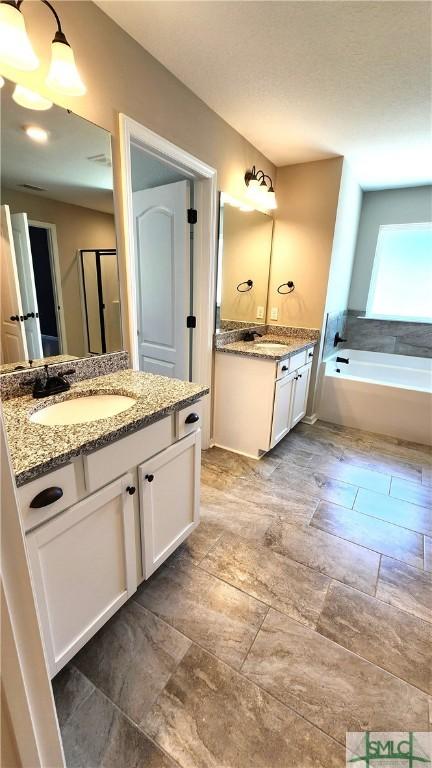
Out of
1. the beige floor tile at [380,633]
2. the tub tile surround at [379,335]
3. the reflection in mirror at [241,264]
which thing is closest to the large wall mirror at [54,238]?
the reflection in mirror at [241,264]

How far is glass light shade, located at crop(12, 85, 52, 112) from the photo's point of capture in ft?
3.72

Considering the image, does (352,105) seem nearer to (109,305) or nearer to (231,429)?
(109,305)

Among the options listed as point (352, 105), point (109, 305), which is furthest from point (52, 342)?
point (352, 105)

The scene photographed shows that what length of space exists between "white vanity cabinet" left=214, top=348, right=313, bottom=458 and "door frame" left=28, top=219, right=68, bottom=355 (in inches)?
51.7

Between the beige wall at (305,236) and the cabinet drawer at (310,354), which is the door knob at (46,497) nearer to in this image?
the cabinet drawer at (310,354)

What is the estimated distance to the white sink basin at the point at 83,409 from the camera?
49.8 inches

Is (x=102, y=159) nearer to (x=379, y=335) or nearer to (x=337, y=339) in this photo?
(x=337, y=339)

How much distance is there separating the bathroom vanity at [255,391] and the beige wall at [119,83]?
4.39 ft

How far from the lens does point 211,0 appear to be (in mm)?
1272

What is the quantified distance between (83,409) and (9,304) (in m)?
0.49

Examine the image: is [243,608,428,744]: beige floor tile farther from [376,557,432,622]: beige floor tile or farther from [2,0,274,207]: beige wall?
[2,0,274,207]: beige wall

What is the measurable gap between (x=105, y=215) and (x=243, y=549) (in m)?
1.82

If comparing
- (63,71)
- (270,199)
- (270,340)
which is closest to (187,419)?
(63,71)

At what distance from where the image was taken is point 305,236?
2932 millimetres
